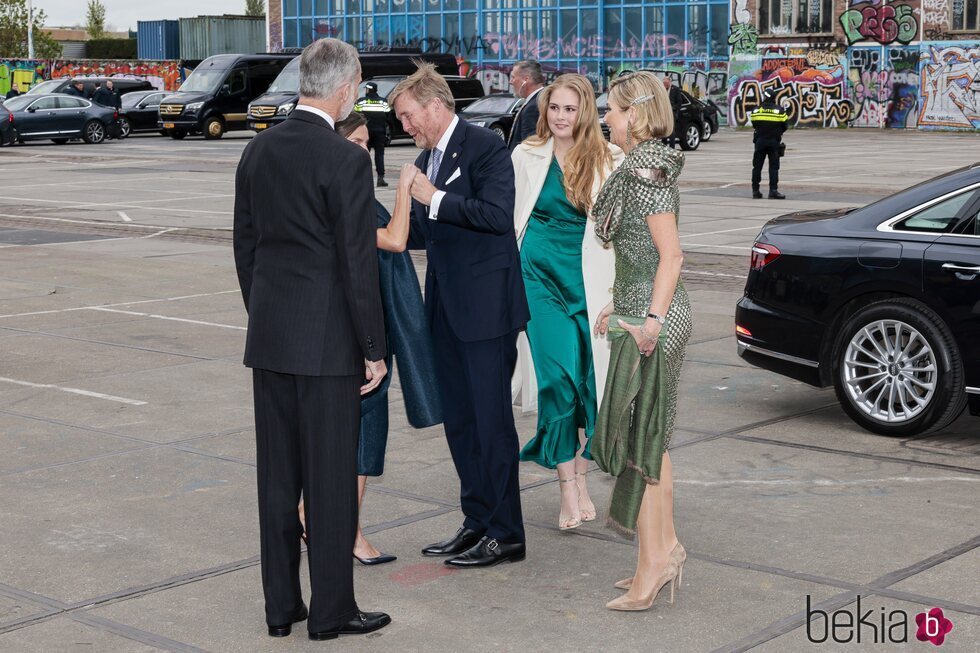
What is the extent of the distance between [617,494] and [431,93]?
1.68 meters

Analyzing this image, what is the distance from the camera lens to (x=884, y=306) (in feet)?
24.7

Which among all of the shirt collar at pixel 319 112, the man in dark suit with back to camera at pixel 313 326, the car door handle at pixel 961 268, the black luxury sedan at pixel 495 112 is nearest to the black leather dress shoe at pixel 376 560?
the man in dark suit with back to camera at pixel 313 326

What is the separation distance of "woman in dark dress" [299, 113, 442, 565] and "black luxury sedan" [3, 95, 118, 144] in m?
36.7

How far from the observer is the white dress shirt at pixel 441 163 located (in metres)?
5.14

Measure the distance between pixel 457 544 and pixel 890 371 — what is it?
3.08 meters

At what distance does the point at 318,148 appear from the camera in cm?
441

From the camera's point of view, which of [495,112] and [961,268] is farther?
[495,112]

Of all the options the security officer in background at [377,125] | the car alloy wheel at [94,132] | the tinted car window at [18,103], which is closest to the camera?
the security officer in background at [377,125]

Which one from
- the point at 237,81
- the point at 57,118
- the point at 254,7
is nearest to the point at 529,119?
the point at 57,118

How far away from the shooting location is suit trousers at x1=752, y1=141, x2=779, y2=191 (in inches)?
856

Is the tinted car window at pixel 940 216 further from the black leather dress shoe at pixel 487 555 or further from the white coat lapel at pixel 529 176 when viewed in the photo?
the black leather dress shoe at pixel 487 555

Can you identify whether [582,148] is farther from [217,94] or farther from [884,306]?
[217,94]

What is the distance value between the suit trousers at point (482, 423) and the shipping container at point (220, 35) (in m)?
67.5

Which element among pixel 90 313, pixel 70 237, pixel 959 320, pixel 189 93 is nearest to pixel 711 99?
pixel 189 93
